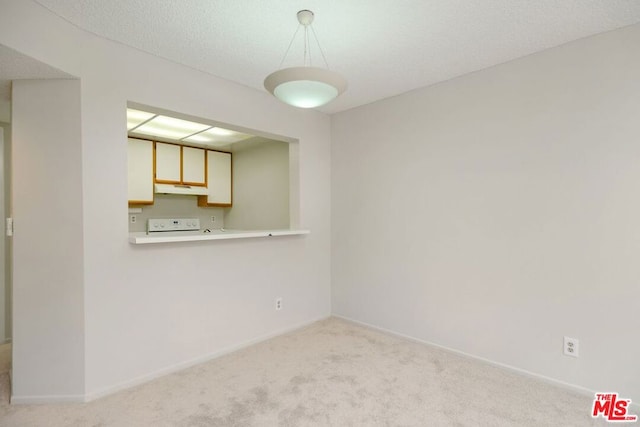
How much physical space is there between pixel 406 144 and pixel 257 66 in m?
1.56

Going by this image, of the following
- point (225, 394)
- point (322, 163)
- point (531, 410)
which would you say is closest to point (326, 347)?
point (225, 394)

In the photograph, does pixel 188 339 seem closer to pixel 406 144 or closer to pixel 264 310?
pixel 264 310

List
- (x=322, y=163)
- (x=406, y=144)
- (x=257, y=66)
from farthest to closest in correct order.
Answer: (x=322, y=163), (x=406, y=144), (x=257, y=66)

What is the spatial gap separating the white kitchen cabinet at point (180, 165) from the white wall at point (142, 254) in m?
2.05

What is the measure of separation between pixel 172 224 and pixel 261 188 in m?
1.35

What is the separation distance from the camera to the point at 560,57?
89.4 inches

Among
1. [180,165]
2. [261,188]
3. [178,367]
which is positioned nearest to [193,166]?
[180,165]

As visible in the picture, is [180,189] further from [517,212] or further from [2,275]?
[517,212]

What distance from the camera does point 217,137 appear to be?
4.40m

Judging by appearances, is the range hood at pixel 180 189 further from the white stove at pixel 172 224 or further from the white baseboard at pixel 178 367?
the white baseboard at pixel 178 367

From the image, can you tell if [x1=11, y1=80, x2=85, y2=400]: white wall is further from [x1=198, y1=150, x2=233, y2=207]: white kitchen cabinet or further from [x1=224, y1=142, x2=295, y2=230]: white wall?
[x1=198, y1=150, x2=233, y2=207]: white kitchen cabinet

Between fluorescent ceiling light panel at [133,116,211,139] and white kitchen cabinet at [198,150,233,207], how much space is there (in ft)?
2.36

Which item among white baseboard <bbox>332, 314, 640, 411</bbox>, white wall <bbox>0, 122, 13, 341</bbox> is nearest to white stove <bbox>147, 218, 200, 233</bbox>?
white wall <bbox>0, 122, 13, 341</bbox>

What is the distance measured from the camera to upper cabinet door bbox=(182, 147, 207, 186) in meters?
4.64
